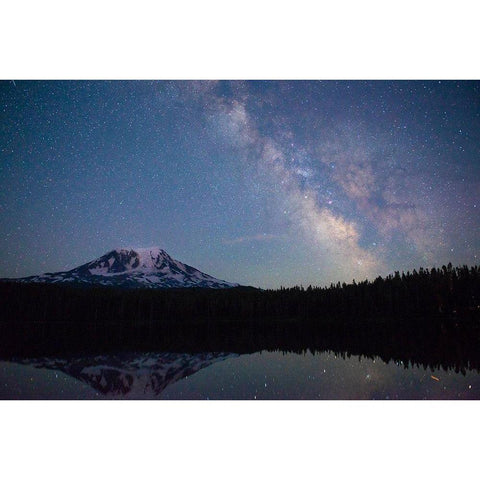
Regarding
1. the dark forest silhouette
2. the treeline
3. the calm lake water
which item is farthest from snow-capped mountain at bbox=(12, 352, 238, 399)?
the treeline

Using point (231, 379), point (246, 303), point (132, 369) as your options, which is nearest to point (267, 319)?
point (246, 303)

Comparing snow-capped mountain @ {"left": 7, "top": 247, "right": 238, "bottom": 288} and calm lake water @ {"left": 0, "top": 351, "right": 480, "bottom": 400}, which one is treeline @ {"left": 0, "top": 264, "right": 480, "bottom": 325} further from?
snow-capped mountain @ {"left": 7, "top": 247, "right": 238, "bottom": 288}

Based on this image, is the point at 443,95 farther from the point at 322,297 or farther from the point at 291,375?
the point at 322,297

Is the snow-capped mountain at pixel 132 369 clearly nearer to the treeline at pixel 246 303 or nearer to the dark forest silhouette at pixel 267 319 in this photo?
the dark forest silhouette at pixel 267 319

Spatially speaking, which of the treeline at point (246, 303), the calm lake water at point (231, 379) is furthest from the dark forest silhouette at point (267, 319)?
the calm lake water at point (231, 379)

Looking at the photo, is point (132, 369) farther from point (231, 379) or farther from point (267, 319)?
point (267, 319)

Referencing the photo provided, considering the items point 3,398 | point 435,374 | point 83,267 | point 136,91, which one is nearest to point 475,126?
point 435,374

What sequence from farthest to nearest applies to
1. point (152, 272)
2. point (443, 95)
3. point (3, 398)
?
point (152, 272) → point (443, 95) → point (3, 398)
